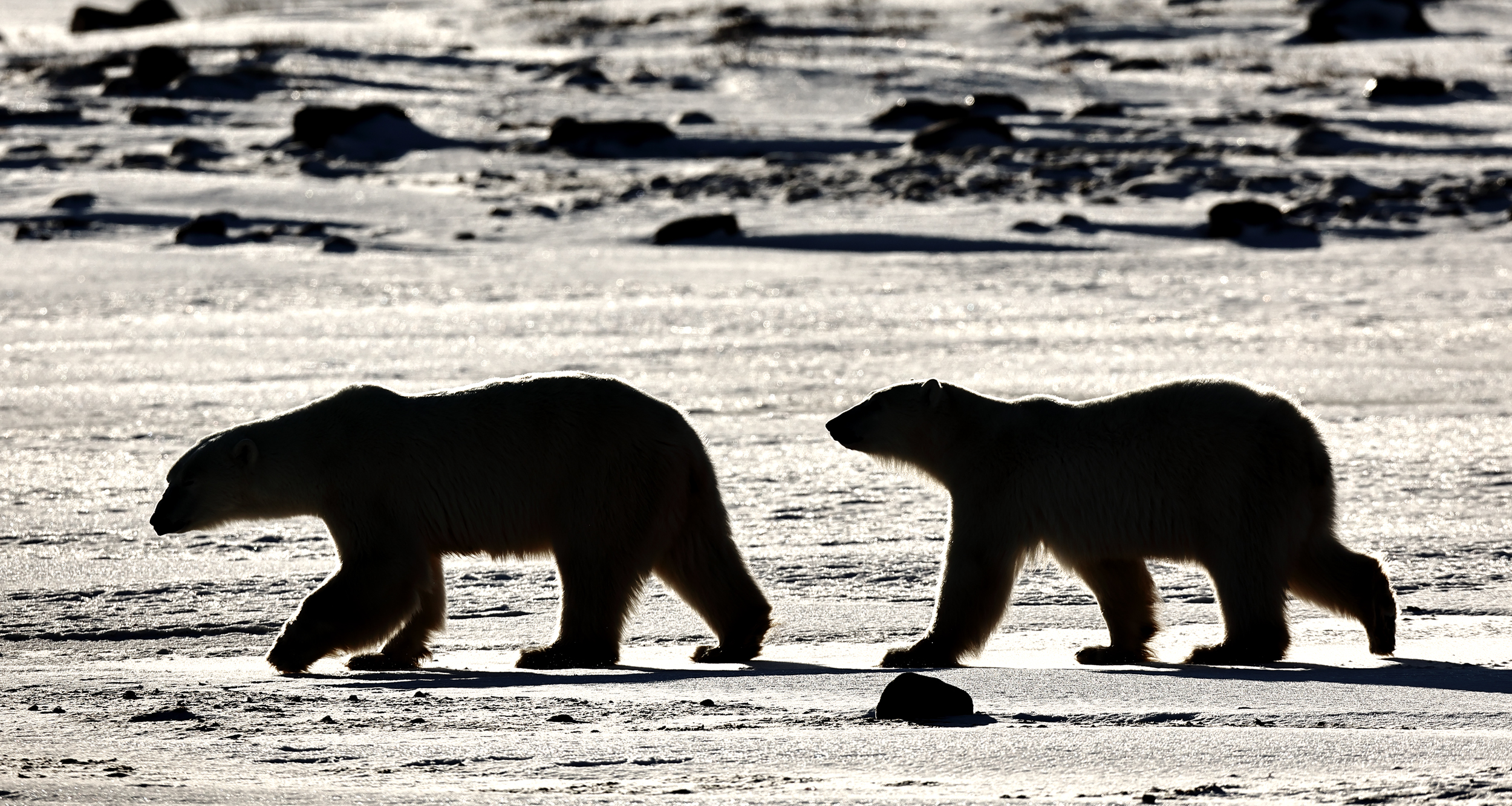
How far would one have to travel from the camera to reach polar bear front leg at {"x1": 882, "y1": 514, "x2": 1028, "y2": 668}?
15.1 ft

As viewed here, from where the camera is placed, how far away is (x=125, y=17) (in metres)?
41.1

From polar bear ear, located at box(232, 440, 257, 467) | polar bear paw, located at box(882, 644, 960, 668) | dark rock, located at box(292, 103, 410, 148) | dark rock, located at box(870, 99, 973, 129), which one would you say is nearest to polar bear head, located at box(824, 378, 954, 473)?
polar bear paw, located at box(882, 644, 960, 668)

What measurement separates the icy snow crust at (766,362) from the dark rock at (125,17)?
42.8ft

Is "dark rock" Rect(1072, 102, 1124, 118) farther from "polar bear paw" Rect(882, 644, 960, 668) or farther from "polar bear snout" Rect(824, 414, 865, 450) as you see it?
"polar bear paw" Rect(882, 644, 960, 668)

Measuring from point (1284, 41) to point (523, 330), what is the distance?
2330 centimetres

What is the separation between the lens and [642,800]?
9.36 feet

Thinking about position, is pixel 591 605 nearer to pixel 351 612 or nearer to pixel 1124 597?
pixel 351 612

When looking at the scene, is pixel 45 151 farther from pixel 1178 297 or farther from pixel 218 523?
pixel 218 523

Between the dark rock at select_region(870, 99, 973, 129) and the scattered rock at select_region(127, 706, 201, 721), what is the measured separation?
1878 centimetres

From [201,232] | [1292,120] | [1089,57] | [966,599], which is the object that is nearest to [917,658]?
[966,599]

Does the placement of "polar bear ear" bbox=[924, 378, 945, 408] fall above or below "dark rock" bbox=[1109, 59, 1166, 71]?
above

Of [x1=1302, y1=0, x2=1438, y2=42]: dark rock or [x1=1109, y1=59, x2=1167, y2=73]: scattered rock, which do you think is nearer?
[x1=1109, y1=59, x2=1167, y2=73]: scattered rock

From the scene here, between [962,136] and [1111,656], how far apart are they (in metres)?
15.8

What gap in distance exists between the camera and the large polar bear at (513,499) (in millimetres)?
4785
